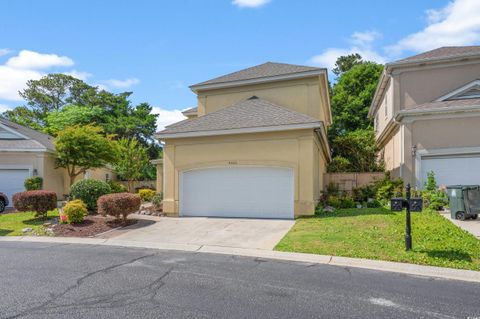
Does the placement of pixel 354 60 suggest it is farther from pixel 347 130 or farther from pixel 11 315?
pixel 11 315

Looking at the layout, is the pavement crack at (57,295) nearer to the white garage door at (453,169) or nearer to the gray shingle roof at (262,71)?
the gray shingle roof at (262,71)

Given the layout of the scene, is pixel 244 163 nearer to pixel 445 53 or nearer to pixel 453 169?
pixel 453 169

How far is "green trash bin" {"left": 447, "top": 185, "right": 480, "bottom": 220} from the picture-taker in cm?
1130

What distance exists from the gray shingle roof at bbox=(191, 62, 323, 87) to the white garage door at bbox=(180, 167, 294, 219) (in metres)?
6.54

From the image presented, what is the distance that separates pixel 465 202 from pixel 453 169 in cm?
430

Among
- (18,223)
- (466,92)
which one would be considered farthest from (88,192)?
(466,92)

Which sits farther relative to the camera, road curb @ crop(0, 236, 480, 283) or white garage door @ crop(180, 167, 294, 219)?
white garage door @ crop(180, 167, 294, 219)

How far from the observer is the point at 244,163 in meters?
13.9

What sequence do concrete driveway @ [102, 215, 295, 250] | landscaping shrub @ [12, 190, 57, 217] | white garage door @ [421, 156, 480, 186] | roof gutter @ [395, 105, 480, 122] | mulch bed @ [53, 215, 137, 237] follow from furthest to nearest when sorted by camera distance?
white garage door @ [421, 156, 480, 186]
roof gutter @ [395, 105, 480, 122]
landscaping shrub @ [12, 190, 57, 217]
mulch bed @ [53, 215, 137, 237]
concrete driveway @ [102, 215, 295, 250]

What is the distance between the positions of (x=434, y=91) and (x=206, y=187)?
12.6 meters

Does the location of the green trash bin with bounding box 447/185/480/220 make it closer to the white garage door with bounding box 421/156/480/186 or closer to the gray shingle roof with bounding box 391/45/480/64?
the white garage door with bounding box 421/156/480/186

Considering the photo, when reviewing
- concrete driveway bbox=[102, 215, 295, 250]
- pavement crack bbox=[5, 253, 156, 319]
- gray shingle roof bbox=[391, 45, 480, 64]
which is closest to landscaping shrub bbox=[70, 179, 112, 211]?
concrete driveway bbox=[102, 215, 295, 250]

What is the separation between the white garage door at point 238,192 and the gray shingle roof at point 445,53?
10.1 m

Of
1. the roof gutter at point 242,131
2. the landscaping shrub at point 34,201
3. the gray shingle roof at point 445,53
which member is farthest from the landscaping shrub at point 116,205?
the gray shingle roof at point 445,53
